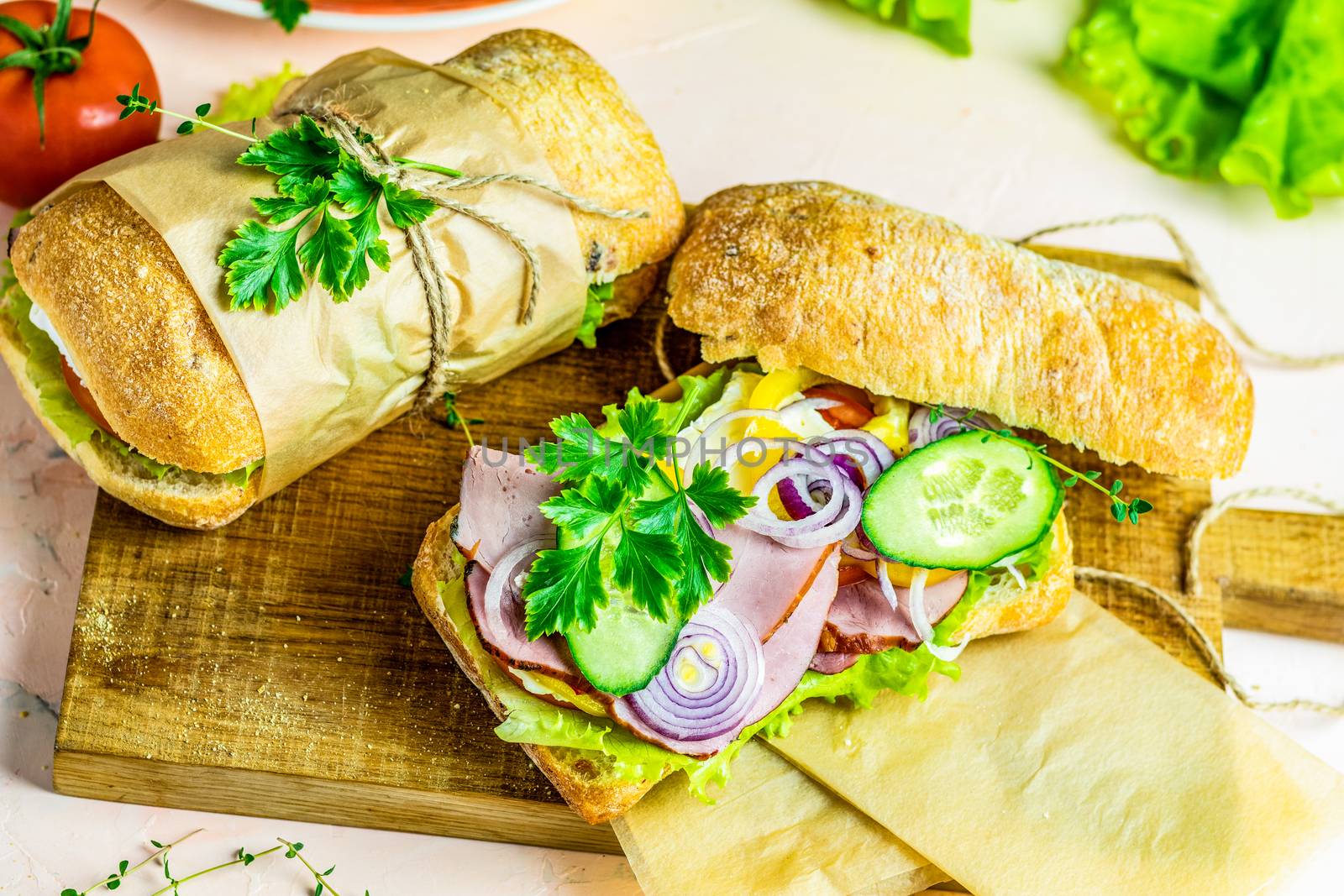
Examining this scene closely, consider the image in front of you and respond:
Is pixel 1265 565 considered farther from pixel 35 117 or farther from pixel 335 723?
pixel 35 117

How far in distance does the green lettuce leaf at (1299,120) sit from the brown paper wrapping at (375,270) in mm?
2258

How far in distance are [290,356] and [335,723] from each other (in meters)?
0.96

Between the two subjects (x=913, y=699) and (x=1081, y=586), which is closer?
(x=913, y=699)

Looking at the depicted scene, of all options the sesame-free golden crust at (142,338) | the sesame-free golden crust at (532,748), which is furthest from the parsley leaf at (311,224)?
the sesame-free golden crust at (532,748)

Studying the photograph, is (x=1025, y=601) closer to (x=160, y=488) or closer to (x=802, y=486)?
(x=802, y=486)

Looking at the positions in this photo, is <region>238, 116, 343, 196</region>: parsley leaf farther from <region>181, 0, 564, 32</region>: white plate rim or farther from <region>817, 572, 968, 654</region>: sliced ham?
<region>817, 572, 968, 654</region>: sliced ham

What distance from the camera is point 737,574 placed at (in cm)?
293

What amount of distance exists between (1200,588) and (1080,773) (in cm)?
71

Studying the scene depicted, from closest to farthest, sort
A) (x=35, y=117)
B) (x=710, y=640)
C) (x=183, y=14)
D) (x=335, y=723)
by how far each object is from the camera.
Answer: (x=710, y=640) → (x=335, y=723) → (x=35, y=117) → (x=183, y=14)

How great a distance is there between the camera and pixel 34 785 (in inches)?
129

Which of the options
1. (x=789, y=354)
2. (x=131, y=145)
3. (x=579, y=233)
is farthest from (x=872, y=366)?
(x=131, y=145)

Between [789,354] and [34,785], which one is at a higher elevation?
[789,354]

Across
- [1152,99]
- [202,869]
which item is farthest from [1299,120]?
[202,869]

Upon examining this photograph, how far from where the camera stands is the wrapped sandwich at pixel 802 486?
2799 mm
